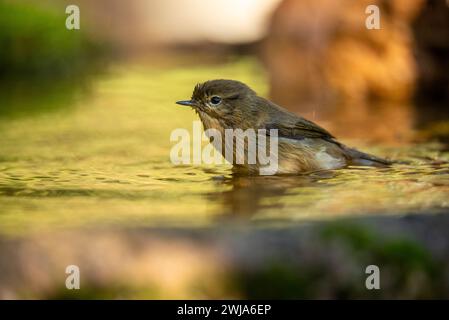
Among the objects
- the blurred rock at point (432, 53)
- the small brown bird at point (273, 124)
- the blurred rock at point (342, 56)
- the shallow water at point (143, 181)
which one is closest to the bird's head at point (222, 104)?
the small brown bird at point (273, 124)

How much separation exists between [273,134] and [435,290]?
8.13ft

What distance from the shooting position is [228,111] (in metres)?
6.03

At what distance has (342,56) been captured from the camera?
9.69 m

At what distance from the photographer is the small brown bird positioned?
5953 millimetres

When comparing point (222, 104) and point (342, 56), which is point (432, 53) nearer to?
point (342, 56)

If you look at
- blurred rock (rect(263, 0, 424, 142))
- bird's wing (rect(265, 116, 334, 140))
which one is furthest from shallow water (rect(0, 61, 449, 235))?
blurred rock (rect(263, 0, 424, 142))

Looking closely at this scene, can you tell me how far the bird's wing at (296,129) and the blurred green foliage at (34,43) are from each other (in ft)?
20.5

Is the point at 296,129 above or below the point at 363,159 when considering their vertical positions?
above

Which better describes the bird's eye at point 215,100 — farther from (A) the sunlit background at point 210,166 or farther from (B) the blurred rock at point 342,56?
(B) the blurred rock at point 342,56

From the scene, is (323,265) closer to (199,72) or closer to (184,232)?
(184,232)

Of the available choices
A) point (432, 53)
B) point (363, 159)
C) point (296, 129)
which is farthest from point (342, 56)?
point (296, 129)

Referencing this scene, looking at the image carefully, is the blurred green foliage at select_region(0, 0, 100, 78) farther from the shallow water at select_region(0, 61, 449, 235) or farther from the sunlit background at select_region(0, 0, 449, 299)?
the shallow water at select_region(0, 61, 449, 235)

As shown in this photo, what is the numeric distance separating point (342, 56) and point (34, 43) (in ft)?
14.3

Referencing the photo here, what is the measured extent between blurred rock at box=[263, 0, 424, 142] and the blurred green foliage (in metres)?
3.32
